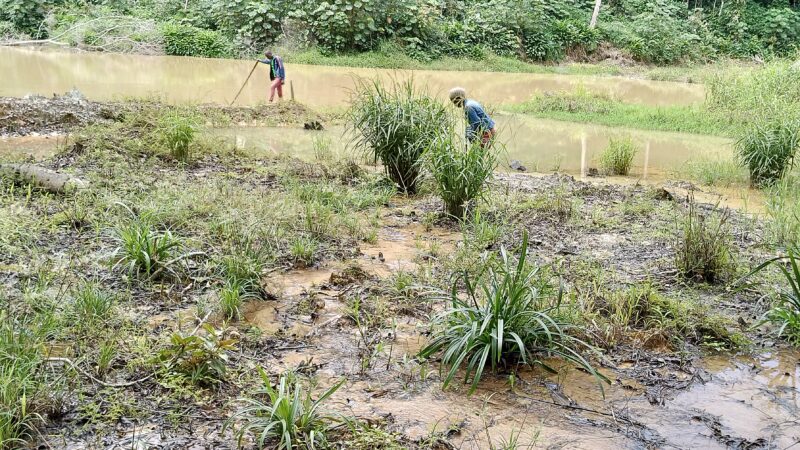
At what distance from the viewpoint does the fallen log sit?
6074 mm

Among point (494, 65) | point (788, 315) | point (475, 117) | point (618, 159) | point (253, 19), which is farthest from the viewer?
point (494, 65)

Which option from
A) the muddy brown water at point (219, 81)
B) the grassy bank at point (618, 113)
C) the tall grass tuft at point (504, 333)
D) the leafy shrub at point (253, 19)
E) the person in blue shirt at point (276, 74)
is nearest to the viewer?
the tall grass tuft at point (504, 333)

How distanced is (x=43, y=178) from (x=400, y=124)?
359 cm

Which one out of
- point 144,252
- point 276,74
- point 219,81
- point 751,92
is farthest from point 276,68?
point 144,252

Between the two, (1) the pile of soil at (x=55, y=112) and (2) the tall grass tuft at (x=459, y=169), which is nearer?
(2) the tall grass tuft at (x=459, y=169)

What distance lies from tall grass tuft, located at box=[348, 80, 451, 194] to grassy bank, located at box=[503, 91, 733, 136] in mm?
8263

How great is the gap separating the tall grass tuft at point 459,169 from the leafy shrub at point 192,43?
17927mm

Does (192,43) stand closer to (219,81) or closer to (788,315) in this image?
(219,81)

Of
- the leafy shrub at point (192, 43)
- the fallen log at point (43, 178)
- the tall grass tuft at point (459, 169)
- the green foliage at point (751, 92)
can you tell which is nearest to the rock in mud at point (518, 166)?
the tall grass tuft at point (459, 169)

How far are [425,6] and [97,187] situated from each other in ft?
68.6

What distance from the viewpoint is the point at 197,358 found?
3.20 m

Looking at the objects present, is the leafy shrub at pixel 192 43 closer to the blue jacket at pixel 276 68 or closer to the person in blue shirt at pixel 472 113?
the blue jacket at pixel 276 68

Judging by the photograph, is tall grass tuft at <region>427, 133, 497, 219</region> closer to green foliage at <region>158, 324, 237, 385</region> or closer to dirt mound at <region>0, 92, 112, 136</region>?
green foliage at <region>158, 324, 237, 385</region>

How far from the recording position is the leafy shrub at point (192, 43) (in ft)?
72.1
